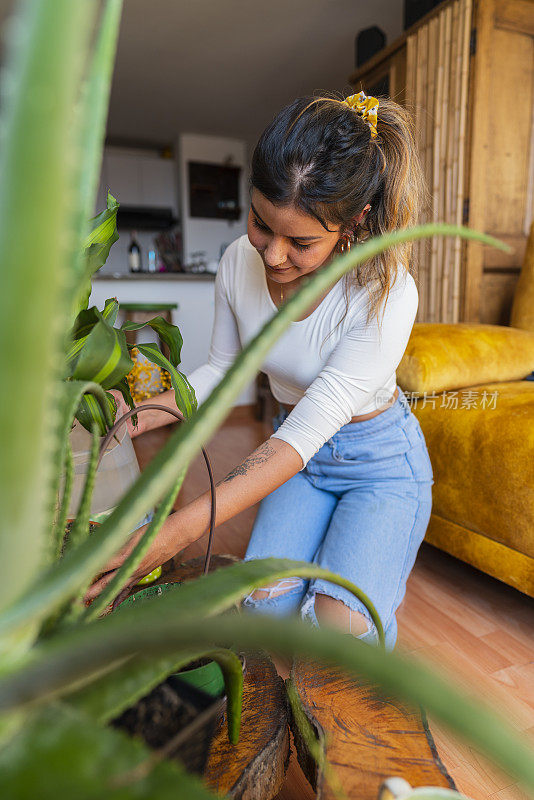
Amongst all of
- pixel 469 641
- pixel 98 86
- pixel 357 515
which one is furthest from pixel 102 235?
pixel 469 641

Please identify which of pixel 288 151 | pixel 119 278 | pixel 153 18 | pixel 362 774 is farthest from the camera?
pixel 153 18

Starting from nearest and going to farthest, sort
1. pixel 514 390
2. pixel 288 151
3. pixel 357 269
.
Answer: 1. pixel 288 151
2. pixel 357 269
3. pixel 514 390

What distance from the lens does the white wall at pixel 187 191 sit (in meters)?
5.42

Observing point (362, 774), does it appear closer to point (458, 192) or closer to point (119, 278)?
point (458, 192)

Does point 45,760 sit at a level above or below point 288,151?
below

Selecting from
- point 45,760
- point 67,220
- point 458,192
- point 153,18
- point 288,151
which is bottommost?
point 45,760

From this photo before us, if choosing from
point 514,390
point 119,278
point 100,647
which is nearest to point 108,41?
point 100,647

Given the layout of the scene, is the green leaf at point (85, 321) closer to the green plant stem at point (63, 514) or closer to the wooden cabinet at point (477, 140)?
the green plant stem at point (63, 514)

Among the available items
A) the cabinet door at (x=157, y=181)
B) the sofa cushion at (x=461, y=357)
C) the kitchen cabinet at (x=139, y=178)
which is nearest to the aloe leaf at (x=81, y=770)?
the sofa cushion at (x=461, y=357)

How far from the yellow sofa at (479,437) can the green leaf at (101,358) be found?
3.11 ft

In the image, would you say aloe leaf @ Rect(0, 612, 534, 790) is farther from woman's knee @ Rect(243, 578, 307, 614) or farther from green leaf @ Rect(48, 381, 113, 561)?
woman's knee @ Rect(243, 578, 307, 614)

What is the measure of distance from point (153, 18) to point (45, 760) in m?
4.02

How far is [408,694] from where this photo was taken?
150mm

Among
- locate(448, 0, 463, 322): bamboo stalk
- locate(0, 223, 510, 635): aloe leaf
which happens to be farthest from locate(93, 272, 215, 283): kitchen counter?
locate(0, 223, 510, 635): aloe leaf
